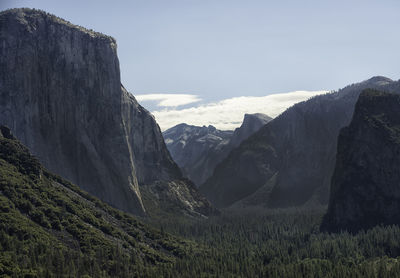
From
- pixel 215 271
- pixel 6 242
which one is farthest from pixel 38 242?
pixel 215 271

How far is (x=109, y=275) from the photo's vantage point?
178625 millimetres

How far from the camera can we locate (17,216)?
19062cm

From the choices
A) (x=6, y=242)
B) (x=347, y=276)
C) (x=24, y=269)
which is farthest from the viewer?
(x=347, y=276)

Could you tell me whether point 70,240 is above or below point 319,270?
above

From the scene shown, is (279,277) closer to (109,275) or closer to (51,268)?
(109,275)

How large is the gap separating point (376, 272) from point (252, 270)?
4137 centimetres

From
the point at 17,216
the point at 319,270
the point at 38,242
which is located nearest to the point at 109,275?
the point at 38,242

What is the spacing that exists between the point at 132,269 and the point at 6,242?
4132 centimetres

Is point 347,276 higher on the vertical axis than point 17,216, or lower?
lower

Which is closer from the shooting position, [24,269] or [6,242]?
[24,269]

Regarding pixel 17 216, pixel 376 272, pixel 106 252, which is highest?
pixel 17 216

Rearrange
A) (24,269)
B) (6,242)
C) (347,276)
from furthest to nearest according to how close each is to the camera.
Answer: (347,276) < (6,242) < (24,269)

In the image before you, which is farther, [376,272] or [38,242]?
[376,272]

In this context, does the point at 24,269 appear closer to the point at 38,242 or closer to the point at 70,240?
the point at 38,242
